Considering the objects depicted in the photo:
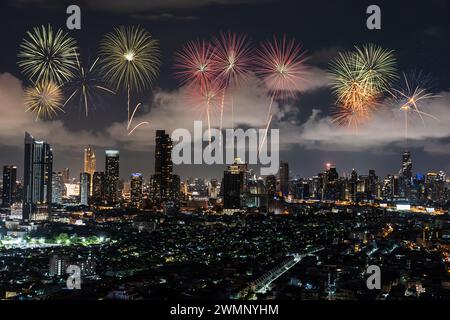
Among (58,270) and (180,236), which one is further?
(180,236)

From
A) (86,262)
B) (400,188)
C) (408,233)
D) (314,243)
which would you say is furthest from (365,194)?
(86,262)

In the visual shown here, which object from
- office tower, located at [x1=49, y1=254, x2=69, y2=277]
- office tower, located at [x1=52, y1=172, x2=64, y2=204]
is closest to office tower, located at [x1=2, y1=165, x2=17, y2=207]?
office tower, located at [x1=52, y1=172, x2=64, y2=204]

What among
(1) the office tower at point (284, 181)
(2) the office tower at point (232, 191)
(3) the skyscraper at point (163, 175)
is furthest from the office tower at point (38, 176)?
(1) the office tower at point (284, 181)

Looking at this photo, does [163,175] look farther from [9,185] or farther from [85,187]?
[9,185]

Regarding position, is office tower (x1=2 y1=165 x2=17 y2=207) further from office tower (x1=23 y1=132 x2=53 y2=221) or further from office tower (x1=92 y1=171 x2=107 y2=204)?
office tower (x1=92 y1=171 x2=107 y2=204)

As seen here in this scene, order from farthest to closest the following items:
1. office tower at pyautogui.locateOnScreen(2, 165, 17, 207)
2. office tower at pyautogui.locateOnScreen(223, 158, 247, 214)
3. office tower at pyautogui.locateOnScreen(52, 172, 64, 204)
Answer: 1. office tower at pyautogui.locateOnScreen(52, 172, 64, 204)
2. office tower at pyautogui.locateOnScreen(2, 165, 17, 207)
3. office tower at pyautogui.locateOnScreen(223, 158, 247, 214)
